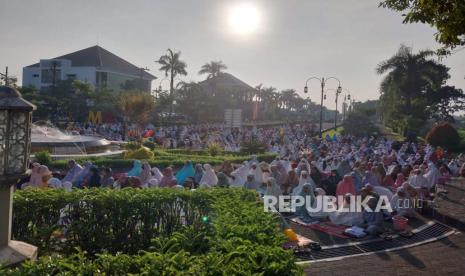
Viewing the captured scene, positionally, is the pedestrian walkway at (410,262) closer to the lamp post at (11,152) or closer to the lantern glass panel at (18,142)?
the lamp post at (11,152)

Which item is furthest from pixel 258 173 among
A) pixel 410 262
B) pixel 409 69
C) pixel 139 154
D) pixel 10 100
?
pixel 409 69

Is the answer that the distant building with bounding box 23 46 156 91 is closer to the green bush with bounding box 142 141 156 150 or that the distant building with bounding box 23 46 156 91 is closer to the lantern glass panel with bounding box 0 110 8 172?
the green bush with bounding box 142 141 156 150

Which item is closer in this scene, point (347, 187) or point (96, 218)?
point (96, 218)

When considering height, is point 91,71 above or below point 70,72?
above

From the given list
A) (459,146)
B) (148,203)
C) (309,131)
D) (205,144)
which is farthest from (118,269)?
(309,131)

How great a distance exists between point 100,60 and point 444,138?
176ft

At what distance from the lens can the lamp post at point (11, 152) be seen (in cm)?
405

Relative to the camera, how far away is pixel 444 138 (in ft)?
106

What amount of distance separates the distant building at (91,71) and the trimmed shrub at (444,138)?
44.0 meters

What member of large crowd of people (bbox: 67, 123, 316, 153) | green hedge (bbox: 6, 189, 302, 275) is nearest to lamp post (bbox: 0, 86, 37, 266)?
green hedge (bbox: 6, 189, 302, 275)

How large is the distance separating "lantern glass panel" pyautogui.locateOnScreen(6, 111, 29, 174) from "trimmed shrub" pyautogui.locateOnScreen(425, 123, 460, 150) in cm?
3284

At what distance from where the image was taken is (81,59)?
233 ft

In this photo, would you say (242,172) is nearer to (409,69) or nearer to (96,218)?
(96,218)

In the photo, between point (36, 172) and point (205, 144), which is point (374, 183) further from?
point (205, 144)
